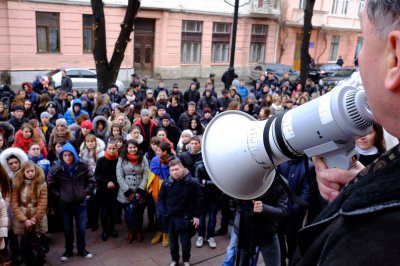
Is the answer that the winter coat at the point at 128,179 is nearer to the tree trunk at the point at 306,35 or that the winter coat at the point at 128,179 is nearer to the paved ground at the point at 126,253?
the paved ground at the point at 126,253

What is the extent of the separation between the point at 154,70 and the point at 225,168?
19.9 metres

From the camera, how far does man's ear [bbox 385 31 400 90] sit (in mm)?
729

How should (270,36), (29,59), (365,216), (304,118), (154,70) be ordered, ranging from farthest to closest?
(270,36)
(154,70)
(29,59)
(304,118)
(365,216)

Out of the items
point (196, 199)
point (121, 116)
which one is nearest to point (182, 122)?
point (121, 116)

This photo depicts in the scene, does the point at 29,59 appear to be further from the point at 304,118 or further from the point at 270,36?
the point at 304,118

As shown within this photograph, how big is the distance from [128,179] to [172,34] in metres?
16.9

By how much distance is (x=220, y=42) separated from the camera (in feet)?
76.9

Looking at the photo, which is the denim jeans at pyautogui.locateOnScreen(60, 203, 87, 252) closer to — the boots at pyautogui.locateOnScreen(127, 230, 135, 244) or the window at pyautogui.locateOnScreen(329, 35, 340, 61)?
the boots at pyautogui.locateOnScreen(127, 230, 135, 244)

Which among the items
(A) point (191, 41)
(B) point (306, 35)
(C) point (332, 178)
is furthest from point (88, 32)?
(C) point (332, 178)

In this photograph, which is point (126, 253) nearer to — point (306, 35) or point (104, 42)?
point (104, 42)

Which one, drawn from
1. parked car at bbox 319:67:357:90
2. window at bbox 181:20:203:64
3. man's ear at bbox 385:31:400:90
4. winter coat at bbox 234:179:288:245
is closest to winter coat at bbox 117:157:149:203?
winter coat at bbox 234:179:288:245

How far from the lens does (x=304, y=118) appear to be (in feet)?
4.36

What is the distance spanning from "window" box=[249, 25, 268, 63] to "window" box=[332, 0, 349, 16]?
7.53m

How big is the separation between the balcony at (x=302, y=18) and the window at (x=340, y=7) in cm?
164
